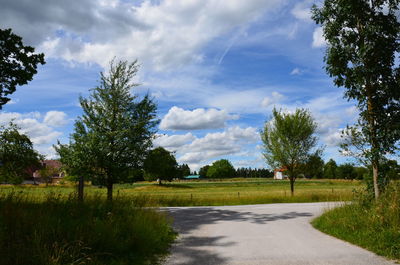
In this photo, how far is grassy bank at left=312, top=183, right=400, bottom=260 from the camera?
26.0ft

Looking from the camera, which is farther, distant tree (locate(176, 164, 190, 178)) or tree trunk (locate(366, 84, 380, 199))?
distant tree (locate(176, 164, 190, 178))

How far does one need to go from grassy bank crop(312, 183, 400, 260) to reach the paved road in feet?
1.21

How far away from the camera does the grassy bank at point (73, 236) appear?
5.57m

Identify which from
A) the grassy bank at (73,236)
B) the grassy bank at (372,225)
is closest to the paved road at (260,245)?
the grassy bank at (372,225)

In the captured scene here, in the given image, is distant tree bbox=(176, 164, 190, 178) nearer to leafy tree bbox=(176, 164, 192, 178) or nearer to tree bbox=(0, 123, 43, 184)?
leafy tree bbox=(176, 164, 192, 178)

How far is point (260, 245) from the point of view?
8812 mm

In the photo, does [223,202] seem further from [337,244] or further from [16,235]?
[16,235]

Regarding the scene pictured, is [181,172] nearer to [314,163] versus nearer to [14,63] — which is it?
[314,163]

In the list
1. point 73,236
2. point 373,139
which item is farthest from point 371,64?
point 73,236

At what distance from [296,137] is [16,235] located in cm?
2240

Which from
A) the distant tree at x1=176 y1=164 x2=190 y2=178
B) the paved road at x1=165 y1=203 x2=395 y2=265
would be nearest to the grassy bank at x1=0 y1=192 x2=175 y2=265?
the paved road at x1=165 y1=203 x2=395 y2=265

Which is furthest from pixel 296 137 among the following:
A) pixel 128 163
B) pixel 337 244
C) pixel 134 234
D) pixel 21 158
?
pixel 21 158

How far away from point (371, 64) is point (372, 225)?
20.5ft

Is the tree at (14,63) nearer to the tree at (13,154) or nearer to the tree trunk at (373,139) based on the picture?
the tree at (13,154)
